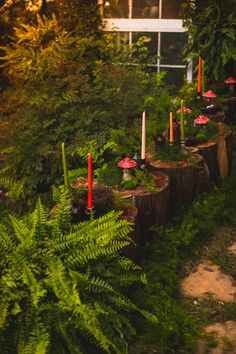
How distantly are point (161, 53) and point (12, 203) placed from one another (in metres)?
4.72

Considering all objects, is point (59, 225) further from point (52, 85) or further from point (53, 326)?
point (52, 85)

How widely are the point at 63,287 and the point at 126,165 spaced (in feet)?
6.02

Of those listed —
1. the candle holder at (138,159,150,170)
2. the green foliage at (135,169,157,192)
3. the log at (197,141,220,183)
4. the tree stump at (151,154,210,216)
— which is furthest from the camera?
the log at (197,141,220,183)

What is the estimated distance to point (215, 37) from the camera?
8.73m

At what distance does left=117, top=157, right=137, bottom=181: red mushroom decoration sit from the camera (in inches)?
183

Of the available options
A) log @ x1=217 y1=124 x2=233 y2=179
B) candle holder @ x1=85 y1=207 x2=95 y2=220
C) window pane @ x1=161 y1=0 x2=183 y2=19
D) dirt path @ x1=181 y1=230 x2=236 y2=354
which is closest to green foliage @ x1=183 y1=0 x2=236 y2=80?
window pane @ x1=161 y1=0 x2=183 y2=19

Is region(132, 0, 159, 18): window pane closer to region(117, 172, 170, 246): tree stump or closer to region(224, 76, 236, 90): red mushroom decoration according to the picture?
region(224, 76, 236, 90): red mushroom decoration

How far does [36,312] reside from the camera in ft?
10.1

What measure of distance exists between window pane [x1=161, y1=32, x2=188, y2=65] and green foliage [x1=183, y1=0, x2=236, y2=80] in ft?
2.16

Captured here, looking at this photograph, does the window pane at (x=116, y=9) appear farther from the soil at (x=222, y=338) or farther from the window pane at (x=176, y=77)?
the soil at (x=222, y=338)

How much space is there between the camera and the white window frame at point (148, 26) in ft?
32.1

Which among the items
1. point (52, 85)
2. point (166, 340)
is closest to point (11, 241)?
point (166, 340)

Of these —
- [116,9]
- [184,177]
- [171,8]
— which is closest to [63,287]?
[184,177]

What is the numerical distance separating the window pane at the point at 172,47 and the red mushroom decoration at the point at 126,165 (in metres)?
5.61
